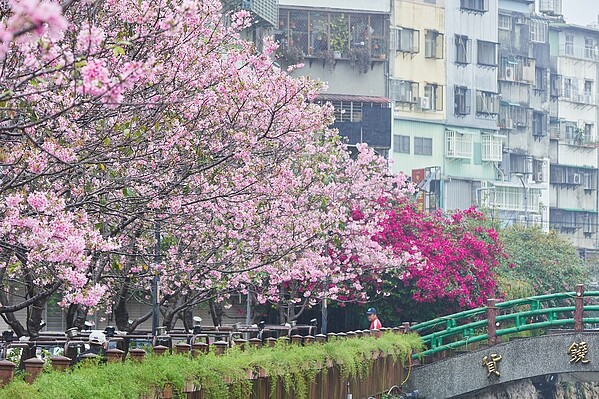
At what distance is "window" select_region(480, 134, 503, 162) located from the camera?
3049 inches

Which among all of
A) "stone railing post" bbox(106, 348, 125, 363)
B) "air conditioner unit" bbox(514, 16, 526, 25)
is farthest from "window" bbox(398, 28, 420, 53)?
"stone railing post" bbox(106, 348, 125, 363)

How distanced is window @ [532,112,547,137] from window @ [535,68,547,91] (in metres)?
1.90

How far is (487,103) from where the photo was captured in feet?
257

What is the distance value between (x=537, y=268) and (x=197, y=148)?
3294 centimetres

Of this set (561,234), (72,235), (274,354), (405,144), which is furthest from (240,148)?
(561,234)

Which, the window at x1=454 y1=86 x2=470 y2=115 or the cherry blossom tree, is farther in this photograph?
the window at x1=454 y1=86 x2=470 y2=115

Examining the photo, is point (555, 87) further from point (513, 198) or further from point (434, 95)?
point (434, 95)

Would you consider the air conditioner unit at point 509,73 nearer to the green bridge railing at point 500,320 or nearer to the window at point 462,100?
the window at point 462,100

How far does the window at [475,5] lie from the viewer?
7562 cm

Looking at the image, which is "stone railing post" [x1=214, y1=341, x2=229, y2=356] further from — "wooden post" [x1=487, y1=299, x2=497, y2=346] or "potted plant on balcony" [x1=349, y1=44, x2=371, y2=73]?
"potted plant on balcony" [x1=349, y1=44, x2=371, y2=73]

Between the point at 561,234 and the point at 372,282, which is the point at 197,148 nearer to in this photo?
the point at 372,282

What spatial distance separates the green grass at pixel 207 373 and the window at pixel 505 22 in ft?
209

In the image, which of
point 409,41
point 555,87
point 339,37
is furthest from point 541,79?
point 339,37

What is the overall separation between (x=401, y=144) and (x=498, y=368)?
42815mm
